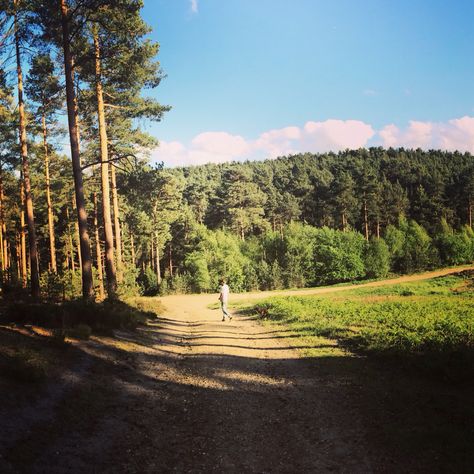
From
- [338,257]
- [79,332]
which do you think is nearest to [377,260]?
[338,257]

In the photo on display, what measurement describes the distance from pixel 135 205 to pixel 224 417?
19.1m

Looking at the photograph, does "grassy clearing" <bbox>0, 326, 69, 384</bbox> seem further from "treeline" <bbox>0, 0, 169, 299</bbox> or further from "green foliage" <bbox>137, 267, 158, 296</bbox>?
"green foliage" <bbox>137, 267, 158, 296</bbox>

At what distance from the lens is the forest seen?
1463cm

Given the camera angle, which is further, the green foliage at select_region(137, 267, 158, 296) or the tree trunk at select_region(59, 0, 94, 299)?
the green foliage at select_region(137, 267, 158, 296)

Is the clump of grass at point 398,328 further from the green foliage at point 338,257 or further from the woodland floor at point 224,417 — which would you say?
the green foliage at point 338,257

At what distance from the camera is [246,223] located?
222 ft

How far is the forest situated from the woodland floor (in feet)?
24.2

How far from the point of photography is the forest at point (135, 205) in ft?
48.0

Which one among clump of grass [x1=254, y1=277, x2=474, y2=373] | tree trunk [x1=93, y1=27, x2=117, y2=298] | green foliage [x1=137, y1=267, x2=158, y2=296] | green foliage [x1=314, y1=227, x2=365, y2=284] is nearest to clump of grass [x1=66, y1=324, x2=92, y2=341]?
tree trunk [x1=93, y1=27, x2=117, y2=298]

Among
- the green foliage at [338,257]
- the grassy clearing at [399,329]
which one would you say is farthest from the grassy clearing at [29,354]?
the green foliage at [338,257]

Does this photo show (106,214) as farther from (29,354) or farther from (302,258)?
(302,258)

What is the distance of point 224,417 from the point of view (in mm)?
5965

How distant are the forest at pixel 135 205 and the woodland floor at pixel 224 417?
7389 millimetres

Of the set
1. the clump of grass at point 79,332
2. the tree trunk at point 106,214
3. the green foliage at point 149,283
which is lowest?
the green foliage at point 149,283
